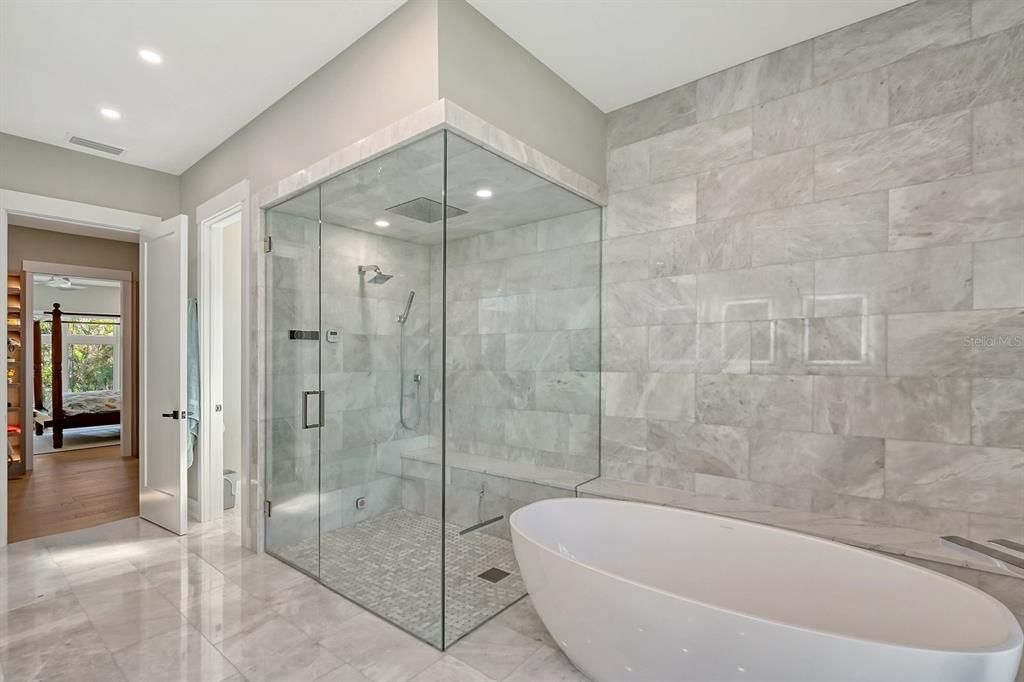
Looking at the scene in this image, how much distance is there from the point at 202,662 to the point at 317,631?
1.47ft

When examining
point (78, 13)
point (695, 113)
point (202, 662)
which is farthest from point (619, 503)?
point (78, 13)

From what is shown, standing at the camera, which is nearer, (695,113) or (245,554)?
(695,113)

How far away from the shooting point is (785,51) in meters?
2.50

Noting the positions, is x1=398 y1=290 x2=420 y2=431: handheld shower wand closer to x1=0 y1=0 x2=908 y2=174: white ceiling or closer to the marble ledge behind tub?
the marble ledge behind tub

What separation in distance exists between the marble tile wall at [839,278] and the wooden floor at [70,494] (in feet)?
13.5

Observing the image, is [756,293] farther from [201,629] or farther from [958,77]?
[201,629]

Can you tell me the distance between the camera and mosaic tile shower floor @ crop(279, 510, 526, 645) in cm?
222

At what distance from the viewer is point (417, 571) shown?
2.32 meters

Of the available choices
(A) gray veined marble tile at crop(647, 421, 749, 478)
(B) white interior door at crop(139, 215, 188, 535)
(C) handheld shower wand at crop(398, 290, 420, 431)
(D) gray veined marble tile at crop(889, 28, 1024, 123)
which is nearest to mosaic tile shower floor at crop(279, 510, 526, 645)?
(C) handheld shower wand at crop(398, 290, 420, 431)

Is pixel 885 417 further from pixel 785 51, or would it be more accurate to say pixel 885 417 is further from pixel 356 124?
pixel 356 124

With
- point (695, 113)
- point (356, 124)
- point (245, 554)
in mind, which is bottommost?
point (245, 554)

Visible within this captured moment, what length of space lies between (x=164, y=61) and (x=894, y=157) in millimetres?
3618

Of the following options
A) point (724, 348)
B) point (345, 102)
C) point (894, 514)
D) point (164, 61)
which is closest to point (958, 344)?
point (894, 514)

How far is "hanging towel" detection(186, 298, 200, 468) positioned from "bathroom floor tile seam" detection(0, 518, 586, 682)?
79 centimetres
